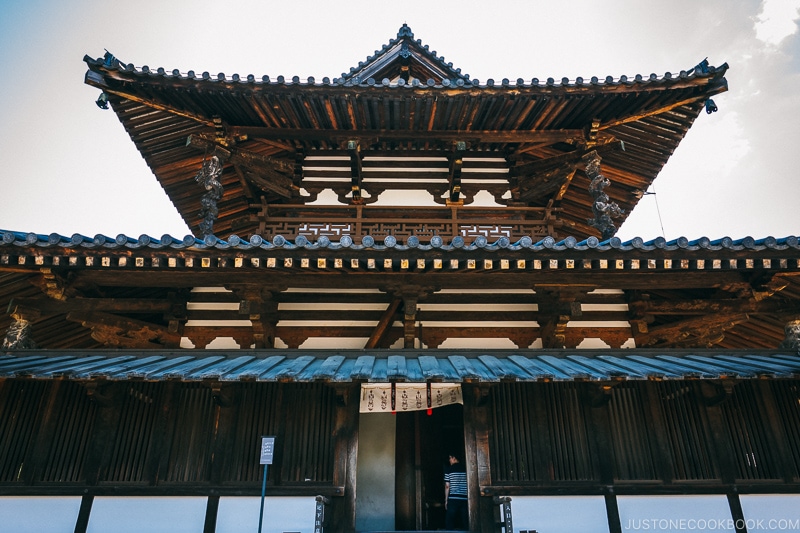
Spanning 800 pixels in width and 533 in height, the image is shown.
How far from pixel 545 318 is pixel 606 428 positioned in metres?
2.00

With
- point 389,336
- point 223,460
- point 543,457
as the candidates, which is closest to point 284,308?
point 389,336

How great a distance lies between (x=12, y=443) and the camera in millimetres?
6840

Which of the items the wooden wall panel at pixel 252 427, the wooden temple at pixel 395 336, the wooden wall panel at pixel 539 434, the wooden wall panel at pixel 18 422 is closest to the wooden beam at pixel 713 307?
the wooden temple at pixel 395 336

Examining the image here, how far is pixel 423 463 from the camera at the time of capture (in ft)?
29.1

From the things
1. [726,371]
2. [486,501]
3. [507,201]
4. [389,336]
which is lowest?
[486,501]

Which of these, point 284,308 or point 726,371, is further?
point 284,308

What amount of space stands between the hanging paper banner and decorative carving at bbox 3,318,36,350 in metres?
5.47

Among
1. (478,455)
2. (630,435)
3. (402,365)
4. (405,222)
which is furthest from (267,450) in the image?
(630,435)

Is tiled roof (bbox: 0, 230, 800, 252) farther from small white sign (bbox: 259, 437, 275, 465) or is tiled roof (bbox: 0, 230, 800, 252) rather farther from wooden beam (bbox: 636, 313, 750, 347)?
small white sign (bbox: 259, 437, 275, 465)

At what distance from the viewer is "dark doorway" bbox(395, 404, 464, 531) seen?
8.50 metres

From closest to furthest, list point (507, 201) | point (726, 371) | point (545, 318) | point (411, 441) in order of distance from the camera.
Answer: point (726, 371) → point (545, 318) → point (411, 441) → point (507, 201)

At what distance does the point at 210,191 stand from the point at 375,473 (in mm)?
6182

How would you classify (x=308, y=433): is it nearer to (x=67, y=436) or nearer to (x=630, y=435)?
(x=67, y=436)

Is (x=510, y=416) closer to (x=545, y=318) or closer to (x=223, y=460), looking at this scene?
(x=545, y=318)
